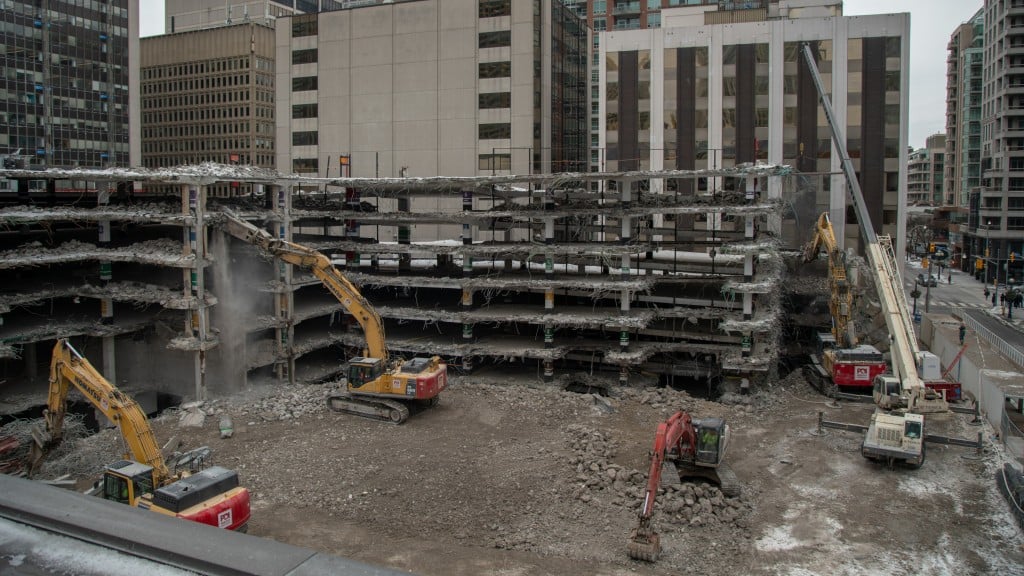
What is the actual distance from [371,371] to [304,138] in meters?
39.9

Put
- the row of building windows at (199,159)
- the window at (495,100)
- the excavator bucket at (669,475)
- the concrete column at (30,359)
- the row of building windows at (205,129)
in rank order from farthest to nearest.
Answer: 1. the row of building windows at (199,159)
2. the row of building windows at (205,129)
3. the window at (495,100)
4. the concrete column at (30,359)
5. the excavator bucket at (669,475)

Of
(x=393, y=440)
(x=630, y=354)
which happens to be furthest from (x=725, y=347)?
(x=393, y=440)

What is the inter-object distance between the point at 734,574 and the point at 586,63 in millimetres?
59446

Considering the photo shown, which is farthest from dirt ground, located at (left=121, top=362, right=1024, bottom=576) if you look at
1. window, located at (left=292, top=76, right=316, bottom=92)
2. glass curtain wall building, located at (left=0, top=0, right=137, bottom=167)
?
glass curtain wall building, located at (left=0, top=0, right=137, bottom=167)

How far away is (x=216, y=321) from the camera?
122ft

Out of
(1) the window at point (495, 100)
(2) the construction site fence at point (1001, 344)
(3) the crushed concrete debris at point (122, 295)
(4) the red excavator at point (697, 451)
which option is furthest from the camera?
(1) the window at point (495, 100)

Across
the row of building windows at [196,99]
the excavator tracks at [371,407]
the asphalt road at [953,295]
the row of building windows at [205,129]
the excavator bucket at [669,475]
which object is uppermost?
the row of building windows at [196,99]

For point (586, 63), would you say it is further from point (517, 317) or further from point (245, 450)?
point (245, 450)

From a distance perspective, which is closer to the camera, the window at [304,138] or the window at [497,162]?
the window at [497,162]

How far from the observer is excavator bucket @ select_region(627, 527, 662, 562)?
66.3ft

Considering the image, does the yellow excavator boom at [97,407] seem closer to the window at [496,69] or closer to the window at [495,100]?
the window at [495,100]

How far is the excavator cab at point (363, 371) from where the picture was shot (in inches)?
1261

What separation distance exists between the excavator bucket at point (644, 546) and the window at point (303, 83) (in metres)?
54.5

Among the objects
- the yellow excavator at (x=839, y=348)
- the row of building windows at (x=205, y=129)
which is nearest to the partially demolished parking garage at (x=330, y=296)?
the yellow excavator at (x=839, y=348)
